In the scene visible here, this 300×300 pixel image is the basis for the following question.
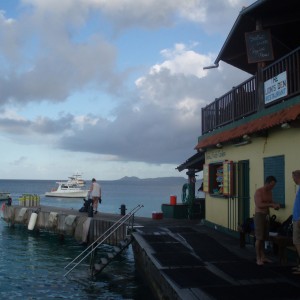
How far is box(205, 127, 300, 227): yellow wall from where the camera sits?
9.50m

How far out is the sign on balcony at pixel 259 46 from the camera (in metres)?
11.7

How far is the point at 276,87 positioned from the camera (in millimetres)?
10453

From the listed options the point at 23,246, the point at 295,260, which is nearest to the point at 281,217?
the point at 295,260

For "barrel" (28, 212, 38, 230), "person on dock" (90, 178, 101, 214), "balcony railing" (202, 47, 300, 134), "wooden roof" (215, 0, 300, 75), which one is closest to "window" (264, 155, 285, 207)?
"balcony railing" (202, 47, 300, 134)

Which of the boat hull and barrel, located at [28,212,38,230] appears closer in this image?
barrel, located at [28,212,38,230]

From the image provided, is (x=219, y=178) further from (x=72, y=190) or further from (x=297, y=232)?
(x=72, y=190)

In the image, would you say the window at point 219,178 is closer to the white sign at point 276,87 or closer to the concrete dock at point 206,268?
the concrete dock at point 206,268

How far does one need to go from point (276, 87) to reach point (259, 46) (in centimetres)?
191

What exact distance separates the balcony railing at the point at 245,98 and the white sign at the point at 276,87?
0.39 feet

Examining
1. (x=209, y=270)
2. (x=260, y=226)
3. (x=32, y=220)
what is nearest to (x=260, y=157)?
(x=260, y=226)

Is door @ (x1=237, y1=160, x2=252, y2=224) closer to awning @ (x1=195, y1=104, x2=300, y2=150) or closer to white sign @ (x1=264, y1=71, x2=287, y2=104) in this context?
awning @ (x1=195, y1=104, x2=300, y2=150)

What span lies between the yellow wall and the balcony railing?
2.91 ft

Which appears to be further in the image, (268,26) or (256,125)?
(268,26)

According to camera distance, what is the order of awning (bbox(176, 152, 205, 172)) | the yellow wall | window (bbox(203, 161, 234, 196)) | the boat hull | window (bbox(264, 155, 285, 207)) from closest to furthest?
1. the yellow wall
2. window (bbox(264, 155, 285, 207))
3. window (bbox(203, 161, 234, 196))
4. awning (bbox(176, 152, 205, 172))
5. the boat hull
